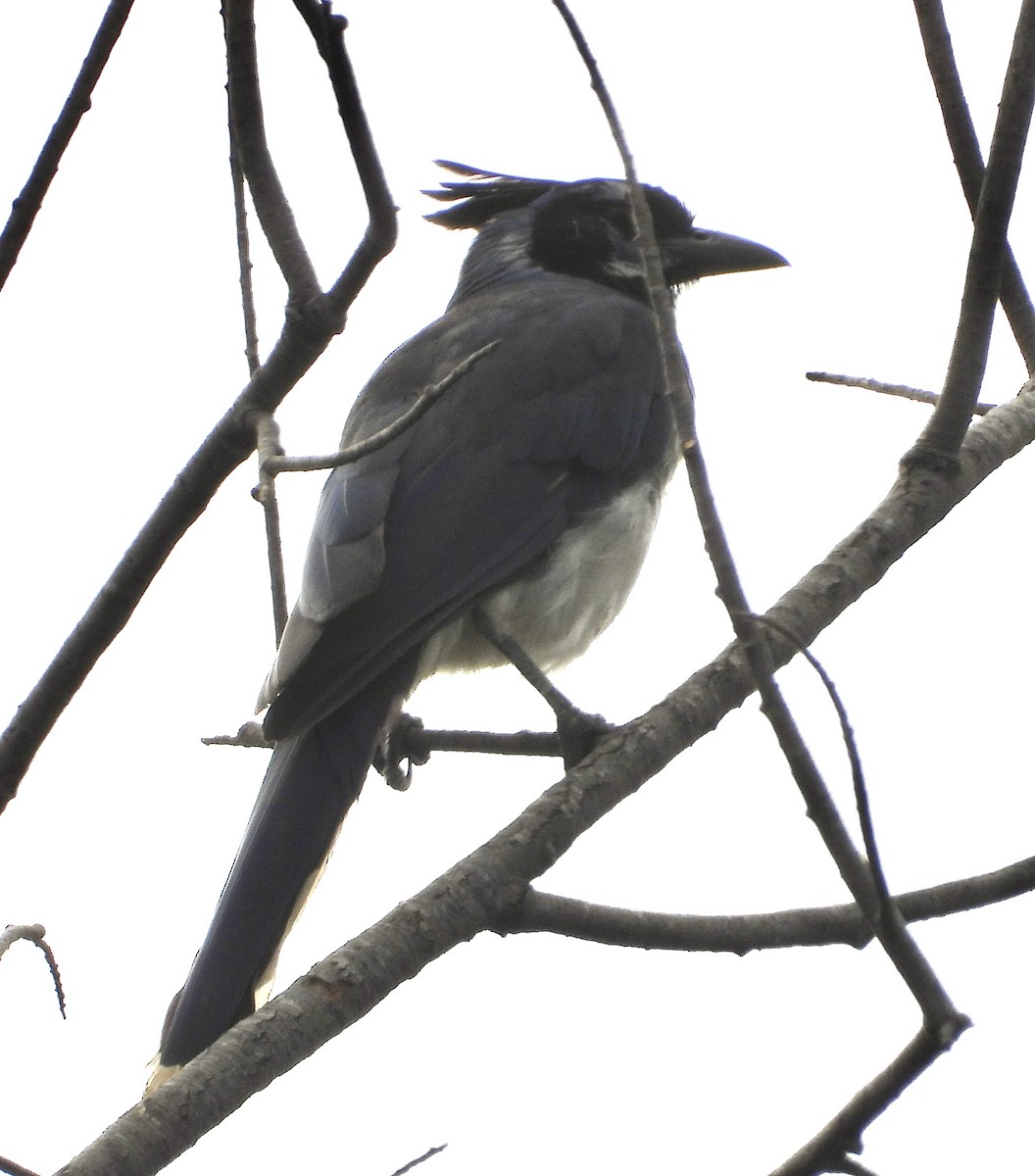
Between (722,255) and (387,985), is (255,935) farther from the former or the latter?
(722,255)

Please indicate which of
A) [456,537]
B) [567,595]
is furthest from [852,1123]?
[567,595]

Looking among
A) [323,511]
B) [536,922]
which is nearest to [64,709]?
[536,922]

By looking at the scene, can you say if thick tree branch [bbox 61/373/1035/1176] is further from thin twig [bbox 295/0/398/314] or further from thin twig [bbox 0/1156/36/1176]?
thin twig [bbox 295/0/398/314]

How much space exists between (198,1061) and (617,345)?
3.14 m

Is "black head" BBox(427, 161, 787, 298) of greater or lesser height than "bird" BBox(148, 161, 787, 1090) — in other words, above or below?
above

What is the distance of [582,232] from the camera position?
580 centimetres

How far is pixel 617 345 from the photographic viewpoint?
193 inches

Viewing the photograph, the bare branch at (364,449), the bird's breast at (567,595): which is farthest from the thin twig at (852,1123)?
the bird's breast at (567,595)

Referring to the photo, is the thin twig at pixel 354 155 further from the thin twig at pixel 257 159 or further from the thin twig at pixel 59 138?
the thin twig at pixel 59 138

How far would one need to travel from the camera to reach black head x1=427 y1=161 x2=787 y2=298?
5695mm

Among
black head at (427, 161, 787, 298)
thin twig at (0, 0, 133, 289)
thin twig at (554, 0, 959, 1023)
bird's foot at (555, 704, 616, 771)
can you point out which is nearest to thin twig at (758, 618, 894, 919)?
thin twig at (554, 0, 959, 1023)

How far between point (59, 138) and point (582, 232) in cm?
347

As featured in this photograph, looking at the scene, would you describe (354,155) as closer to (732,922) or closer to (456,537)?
(732,922)

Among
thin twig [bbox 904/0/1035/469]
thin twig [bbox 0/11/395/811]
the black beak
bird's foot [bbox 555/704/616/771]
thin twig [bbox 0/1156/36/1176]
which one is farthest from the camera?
the black beak
